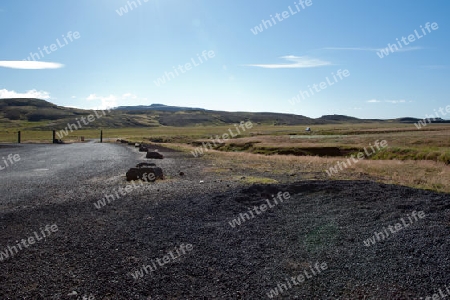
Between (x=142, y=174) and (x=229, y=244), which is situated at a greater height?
(x=142, y=174)

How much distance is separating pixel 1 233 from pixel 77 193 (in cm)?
603

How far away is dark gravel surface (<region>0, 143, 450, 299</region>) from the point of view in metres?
7.00

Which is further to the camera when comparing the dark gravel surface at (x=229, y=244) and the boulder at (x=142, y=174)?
the boulder at (x=142, y=174)

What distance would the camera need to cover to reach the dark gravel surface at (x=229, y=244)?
23.0 ft

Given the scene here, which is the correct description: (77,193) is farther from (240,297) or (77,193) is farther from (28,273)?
(240,297)

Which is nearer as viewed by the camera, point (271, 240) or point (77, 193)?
point (271, 240)

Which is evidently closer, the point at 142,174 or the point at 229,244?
the point at 229,244

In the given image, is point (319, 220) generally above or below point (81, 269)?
below

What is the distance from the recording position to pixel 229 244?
30.8 ft

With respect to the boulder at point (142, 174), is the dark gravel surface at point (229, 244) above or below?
below

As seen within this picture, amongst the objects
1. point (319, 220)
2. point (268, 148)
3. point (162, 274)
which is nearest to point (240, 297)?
point (162, 274)

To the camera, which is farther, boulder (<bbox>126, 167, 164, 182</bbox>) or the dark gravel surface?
boulder (<bbox>126, 167, 164, 182</bbox>)

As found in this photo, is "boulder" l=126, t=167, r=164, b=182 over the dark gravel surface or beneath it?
over

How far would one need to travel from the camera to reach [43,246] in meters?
9.20
